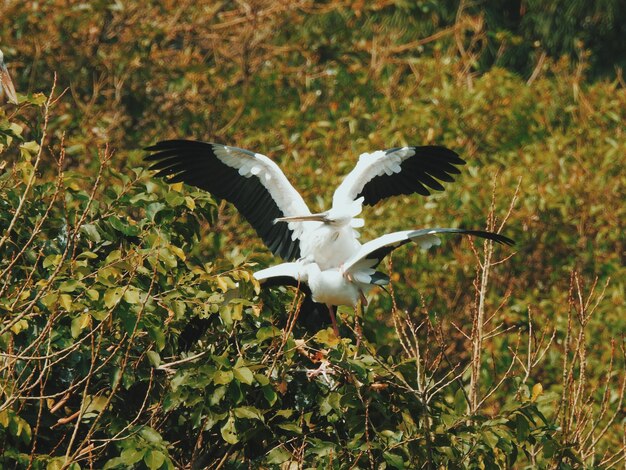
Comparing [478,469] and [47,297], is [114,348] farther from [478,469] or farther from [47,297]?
[478,469]

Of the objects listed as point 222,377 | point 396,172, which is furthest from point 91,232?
point 396,172

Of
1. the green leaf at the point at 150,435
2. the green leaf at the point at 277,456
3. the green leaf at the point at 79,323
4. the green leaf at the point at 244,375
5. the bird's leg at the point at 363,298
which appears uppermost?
the green leaf at the point at 79,323

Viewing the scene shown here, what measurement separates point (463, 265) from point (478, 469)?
12.6 feet

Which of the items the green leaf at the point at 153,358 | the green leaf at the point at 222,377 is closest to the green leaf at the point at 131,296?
the green leaf at the point at 153,358

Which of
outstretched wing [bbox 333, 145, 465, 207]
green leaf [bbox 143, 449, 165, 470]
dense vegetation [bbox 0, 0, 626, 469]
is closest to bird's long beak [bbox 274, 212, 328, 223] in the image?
outstretched wing [bbox 333, 145, 465, 207]

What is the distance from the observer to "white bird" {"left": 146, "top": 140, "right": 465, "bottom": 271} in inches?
222

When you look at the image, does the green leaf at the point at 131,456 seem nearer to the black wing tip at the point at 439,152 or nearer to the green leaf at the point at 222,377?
the green leaf at the point at 222,377

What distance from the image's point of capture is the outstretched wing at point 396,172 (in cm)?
575

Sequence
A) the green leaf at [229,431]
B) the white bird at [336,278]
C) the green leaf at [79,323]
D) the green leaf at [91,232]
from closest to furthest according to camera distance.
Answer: the green leaf at [79,323]
the green leaf at [229,431]
the green leaf at [91,232]
the white bird at [336,278]

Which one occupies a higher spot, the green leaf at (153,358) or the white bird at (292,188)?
the green leaf at (153,358)

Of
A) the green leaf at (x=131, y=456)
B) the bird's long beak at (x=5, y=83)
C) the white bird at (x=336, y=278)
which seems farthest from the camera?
the white bird at (x=336, y=278)

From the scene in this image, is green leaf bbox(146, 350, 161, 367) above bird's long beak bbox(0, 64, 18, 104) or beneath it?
beneath

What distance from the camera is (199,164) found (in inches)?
233

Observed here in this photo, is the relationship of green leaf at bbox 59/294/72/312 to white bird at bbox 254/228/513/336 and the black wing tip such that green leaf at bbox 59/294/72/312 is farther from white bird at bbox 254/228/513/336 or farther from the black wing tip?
the black wing tip
